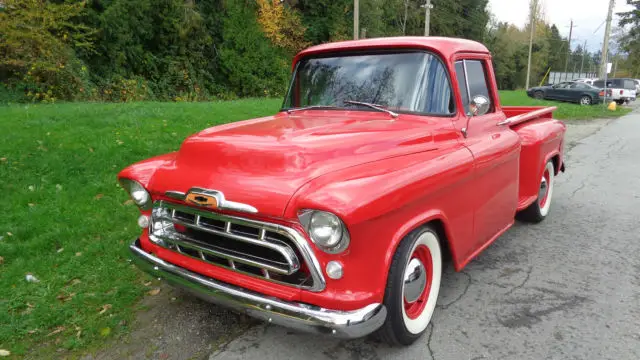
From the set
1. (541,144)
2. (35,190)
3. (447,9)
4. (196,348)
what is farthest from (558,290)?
(447,9)

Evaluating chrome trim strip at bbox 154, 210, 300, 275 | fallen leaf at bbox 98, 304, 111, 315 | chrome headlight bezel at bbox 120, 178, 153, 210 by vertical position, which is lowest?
fallen leaf at bbox 98, 304, 111, 315

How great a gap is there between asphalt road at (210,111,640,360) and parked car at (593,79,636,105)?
25.7 m

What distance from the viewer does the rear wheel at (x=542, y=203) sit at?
4.79 meters

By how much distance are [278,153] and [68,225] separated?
320 cm

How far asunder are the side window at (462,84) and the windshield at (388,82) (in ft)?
0.53

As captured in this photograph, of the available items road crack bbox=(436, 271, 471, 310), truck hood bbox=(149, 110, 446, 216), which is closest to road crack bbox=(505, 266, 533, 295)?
road crack bbox=(436, 271, 471, 310)

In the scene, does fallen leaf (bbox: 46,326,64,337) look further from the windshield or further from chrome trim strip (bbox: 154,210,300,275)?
the windshield

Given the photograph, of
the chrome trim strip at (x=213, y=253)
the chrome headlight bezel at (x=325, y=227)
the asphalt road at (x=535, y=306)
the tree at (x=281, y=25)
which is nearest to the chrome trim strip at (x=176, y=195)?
the chrome trim strip at (x=213, y=253)

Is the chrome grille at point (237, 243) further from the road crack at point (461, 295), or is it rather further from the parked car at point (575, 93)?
the parked car at point (575, 93)

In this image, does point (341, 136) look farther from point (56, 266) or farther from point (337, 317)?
point (56, 266)

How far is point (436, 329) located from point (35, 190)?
4.83m

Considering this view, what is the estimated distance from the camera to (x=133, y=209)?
16.4 feet

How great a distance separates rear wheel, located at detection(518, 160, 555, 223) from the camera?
4.79m

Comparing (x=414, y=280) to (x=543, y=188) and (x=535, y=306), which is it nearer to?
(x=535, y=306)
